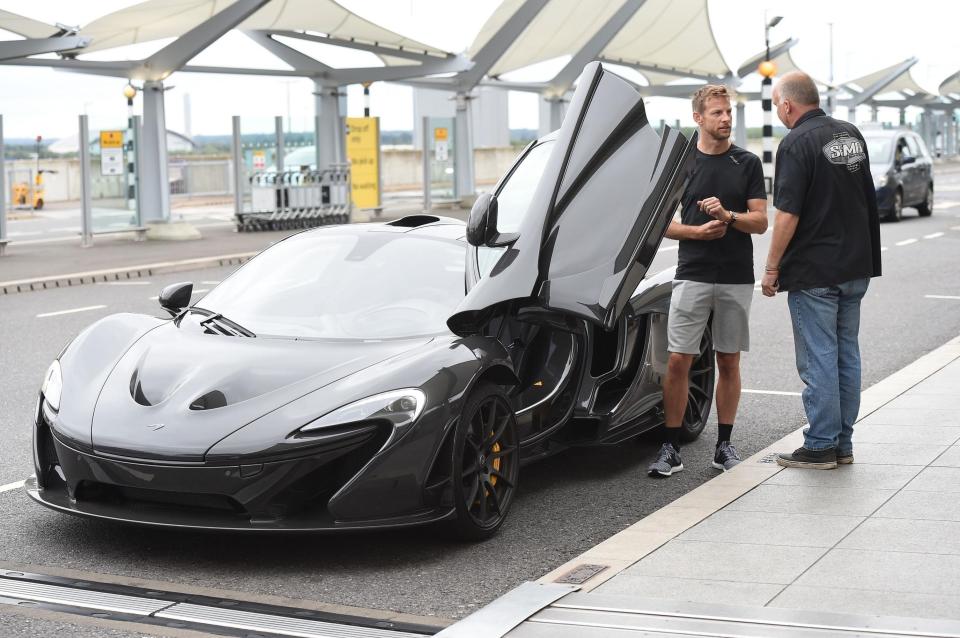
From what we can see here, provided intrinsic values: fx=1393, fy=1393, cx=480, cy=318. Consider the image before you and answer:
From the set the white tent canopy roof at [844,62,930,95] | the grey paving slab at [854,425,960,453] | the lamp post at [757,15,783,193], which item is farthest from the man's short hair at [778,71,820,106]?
the white tent canopy roof at [844,62,930,95]

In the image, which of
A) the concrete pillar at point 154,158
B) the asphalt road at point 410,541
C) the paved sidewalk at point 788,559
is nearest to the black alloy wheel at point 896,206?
the concrete pillar at point 154,158

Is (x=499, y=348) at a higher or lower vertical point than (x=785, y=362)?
higher

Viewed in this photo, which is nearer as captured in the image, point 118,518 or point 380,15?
point 118,518

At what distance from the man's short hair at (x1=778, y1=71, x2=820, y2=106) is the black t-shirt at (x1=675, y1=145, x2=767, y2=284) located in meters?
0.34

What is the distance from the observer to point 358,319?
6141 millimetres

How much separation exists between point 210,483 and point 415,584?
83 centimetres

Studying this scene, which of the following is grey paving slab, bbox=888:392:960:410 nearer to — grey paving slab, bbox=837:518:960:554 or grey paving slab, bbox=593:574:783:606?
grey paving slab, bbox=837:518:960:554

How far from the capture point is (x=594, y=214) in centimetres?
598

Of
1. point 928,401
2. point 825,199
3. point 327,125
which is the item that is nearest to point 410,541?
point 825,199

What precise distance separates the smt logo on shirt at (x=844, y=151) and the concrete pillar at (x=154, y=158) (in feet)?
64.3

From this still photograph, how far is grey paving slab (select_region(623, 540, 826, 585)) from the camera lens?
482 centimetres

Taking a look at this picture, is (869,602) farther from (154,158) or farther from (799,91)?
(154,158)

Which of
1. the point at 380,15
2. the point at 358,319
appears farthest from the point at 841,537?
the point at 380,15

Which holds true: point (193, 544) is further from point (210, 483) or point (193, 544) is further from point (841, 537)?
point (841, 537)
